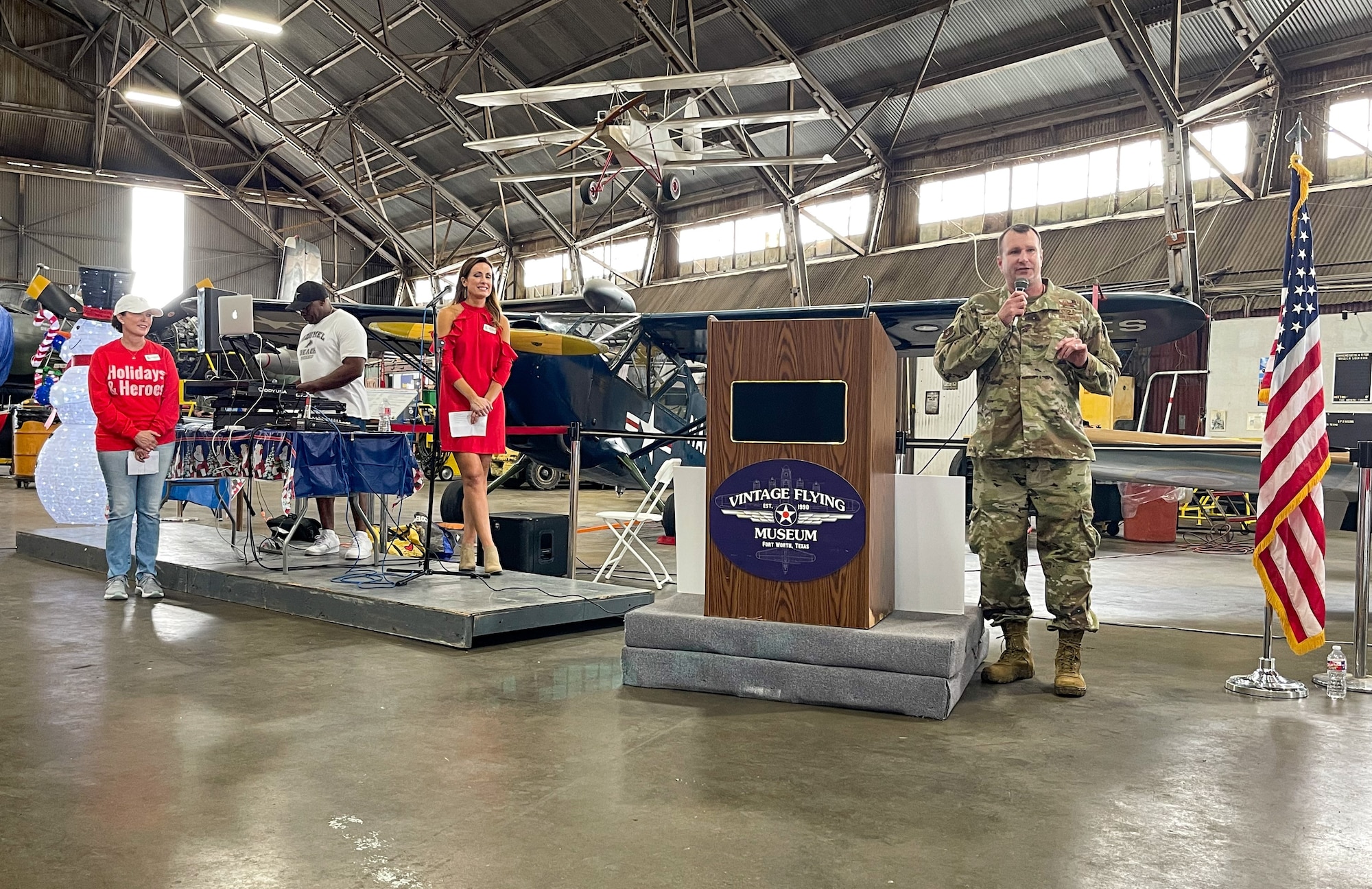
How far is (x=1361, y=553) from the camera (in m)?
4.17

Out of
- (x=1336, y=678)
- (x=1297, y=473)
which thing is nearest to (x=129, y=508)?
(x=1297, y=473)

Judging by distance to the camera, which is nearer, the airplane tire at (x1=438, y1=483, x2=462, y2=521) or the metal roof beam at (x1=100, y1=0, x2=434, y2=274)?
the airplane tire at (x1=438, y1=483, x2=462, y2=521)

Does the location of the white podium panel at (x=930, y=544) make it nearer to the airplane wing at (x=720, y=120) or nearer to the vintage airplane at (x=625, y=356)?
the vintage airplane at (x=625, y=356)

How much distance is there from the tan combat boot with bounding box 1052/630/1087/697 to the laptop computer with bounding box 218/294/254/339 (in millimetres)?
4495

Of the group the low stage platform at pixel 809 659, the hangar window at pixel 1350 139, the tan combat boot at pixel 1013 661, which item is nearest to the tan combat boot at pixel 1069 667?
the tan combat boot at pixel 1013 661

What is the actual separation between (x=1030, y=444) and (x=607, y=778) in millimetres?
2109

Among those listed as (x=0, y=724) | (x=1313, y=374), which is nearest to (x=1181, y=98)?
(x=1313, y=374)

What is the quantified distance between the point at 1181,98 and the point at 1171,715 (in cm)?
1388

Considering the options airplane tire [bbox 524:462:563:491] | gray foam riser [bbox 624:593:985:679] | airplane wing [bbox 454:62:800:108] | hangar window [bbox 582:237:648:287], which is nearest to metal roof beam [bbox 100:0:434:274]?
hangar window [bbox 582:237:648:287]

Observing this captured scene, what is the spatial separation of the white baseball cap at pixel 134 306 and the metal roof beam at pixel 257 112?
20110 millimetres

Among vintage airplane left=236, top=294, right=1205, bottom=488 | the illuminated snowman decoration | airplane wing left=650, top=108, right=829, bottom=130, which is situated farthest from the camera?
airplane wing left=650, top=108, right=829, bottom=130

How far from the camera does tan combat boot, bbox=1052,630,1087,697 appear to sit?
388cm

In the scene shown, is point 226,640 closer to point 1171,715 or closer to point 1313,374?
point 1171,715

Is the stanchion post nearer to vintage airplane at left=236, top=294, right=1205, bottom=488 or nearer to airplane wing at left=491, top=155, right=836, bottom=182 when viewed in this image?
vintage airplane at left=236, top=294, right=1205, bottom=488
